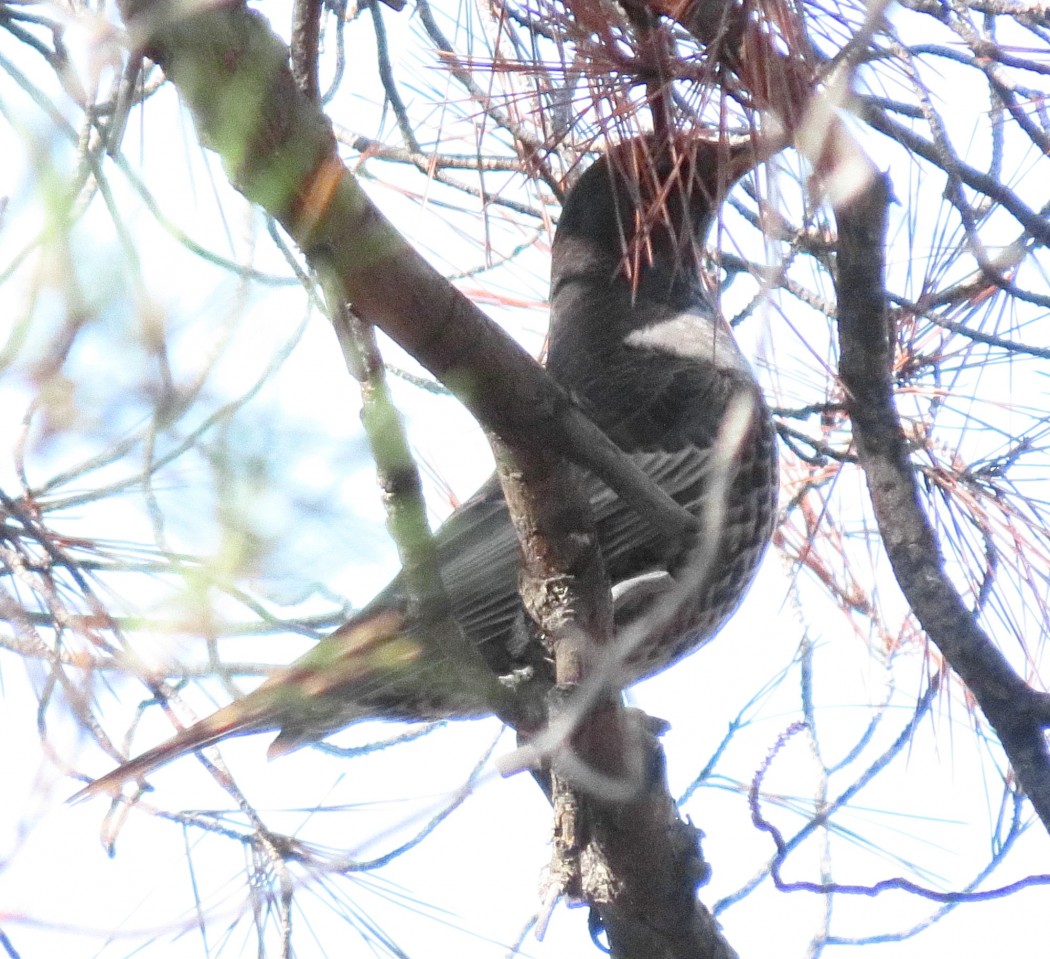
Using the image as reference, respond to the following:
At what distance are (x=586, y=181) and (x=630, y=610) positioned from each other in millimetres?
1013

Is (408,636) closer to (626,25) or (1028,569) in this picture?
(626,25)

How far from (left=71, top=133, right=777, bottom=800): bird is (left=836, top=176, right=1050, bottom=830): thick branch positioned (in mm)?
190

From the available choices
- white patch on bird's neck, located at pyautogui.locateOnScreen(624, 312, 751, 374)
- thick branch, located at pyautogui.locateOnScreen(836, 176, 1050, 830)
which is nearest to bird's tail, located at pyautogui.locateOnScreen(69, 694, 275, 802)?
thick branch, located at pyautogui.locateOnScreen(836, 176, 1050, 830)

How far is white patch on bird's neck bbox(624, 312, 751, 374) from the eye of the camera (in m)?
2.99

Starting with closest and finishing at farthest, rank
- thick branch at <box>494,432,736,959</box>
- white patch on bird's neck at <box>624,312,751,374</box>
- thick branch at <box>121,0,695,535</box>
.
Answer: thick branch at <box>121,0,695,535</box>, thick branch at <box>494,432,736,959</box>, white patch on bird's neck at <box>624,312,751,374</box>

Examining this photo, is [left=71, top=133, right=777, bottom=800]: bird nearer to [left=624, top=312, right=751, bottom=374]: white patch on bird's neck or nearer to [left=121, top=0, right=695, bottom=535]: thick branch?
[left=624, top=312, right=751, bottom=374]: white patch on bird's neck

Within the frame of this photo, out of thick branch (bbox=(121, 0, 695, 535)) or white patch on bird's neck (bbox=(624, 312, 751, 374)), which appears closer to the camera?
thick branch (bbox=(121, 0, 695, 535))

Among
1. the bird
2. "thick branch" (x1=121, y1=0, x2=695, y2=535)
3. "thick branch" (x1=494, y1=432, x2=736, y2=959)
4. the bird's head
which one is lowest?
"thick branch" (x1=494, y1=432, x2=736, y2=959)

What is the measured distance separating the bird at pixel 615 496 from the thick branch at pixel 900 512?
19cm

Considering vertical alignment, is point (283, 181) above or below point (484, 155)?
below

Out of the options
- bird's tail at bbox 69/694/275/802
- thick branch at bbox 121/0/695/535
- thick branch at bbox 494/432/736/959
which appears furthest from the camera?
bird's tail at bbox 69/694/275/802

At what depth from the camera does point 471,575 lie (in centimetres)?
268

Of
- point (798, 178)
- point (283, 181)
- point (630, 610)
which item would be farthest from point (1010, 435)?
point (283, 181)

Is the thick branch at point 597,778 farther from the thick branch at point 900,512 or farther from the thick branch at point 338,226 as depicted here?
the thick branch at point 900,512
